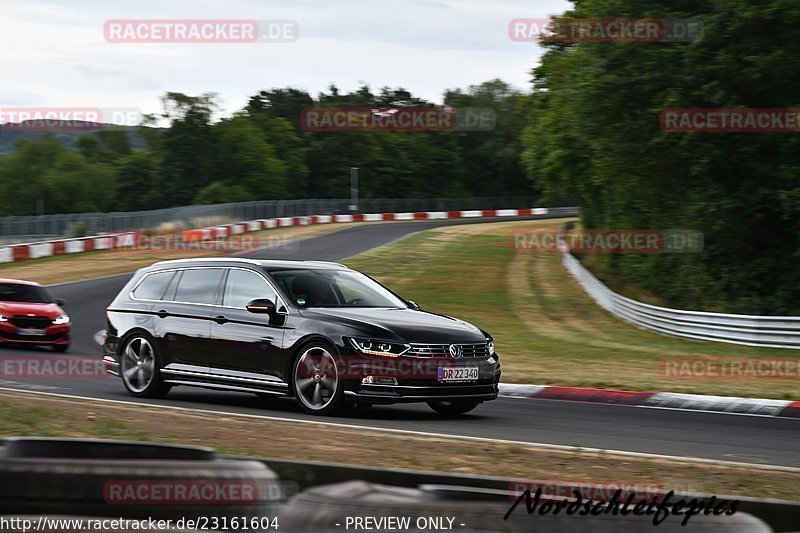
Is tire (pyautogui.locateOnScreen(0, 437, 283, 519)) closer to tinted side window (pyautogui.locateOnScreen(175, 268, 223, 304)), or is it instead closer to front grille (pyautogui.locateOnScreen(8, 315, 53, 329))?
tinted side window (pyautogui.locateOnScreen(175, 268, 223, 304))

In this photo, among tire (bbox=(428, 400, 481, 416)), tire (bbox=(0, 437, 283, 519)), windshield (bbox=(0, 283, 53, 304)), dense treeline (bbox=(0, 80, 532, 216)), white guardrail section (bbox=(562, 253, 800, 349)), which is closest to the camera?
tire (bbox=(0, 437, 283, 519))

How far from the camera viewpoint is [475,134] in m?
129

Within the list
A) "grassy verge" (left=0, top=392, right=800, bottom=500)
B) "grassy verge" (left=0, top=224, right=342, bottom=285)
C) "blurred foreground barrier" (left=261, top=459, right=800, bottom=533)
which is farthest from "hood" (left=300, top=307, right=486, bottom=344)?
"grassy verge" (left=0, top=224, right=342, bottom=285)

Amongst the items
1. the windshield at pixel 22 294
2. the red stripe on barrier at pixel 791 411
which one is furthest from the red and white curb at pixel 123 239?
the red stripe on barrier at pixel 791 411

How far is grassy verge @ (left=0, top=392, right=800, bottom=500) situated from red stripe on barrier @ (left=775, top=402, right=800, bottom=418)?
15.4 ft

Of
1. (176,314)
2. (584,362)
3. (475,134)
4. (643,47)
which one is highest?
(475,134)

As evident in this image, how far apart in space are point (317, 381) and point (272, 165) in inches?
3992

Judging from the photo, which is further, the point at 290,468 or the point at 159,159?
the point at 159,159

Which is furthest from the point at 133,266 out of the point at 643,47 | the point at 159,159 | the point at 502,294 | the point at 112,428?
the point at 159,159

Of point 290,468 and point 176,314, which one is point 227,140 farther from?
point 290,468

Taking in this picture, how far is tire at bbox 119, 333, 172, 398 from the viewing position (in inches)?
501

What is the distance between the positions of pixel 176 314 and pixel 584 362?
8.71 metres

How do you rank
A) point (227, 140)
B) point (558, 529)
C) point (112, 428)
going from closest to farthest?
point (558, 529) → point (112, 428) → point (227, 140)

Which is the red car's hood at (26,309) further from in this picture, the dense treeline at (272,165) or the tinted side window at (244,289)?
the dense treeline at (272,165)
